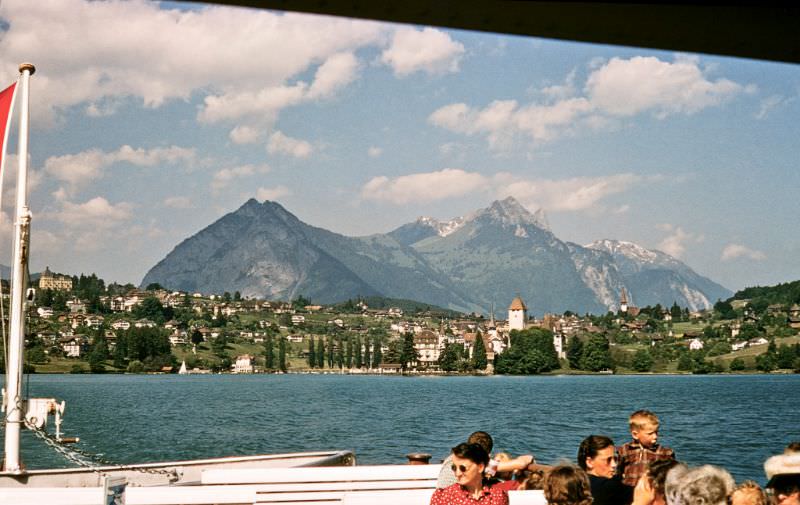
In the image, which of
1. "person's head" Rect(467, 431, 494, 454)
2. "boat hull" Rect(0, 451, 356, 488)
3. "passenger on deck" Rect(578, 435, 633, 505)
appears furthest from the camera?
"boat hull" Rect(0, 451, 356, 488)

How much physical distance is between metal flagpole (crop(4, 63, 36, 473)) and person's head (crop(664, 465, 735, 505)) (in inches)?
362

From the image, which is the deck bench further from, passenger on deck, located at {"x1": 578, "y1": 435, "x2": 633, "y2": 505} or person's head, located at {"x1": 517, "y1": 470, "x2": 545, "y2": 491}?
passenger on deck, located at {"x1": 578, "y1": 435, "x2": 633, "y2": 505}

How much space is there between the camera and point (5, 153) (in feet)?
36.9

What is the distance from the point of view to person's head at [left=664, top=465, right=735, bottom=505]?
4.72 metres

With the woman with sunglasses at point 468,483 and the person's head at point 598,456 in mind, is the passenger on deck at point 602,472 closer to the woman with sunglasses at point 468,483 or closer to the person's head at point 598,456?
the person's head at point 598,456

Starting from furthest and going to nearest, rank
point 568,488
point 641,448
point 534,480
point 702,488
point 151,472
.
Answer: point 151,472 < point 534,480 < point 641,448 < point 568,488 < point 702,488

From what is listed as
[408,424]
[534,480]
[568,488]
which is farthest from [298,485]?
[408,424]

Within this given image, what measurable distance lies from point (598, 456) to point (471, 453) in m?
0.97

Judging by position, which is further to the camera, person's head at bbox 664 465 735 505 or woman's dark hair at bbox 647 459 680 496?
woman's dark hair at bbox 647 459 680 496

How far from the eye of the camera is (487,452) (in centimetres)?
606

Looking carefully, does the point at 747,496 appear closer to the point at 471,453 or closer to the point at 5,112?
the point at 471,453

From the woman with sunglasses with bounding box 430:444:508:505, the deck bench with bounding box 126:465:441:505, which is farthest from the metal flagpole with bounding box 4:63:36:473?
the woman with sunglasses with bounding box 430:444:508:505

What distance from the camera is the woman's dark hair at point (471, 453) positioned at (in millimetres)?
5477

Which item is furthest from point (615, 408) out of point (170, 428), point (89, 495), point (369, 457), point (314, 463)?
point (89, 495)
